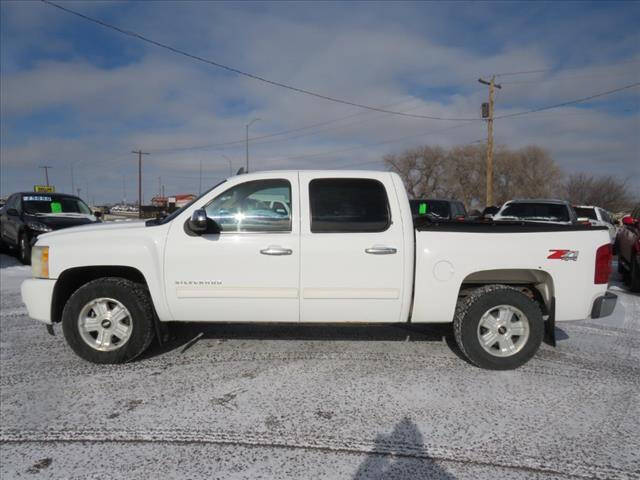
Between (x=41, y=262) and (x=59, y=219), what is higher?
(x=59, y=219)

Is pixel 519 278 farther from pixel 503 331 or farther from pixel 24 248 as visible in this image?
pixel 24 248

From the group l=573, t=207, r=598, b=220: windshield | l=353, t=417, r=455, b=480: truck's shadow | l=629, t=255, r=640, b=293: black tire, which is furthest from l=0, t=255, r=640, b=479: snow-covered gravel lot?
l=573, t=207, r=598, b=220: windshield

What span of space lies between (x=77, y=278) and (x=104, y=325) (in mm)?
600

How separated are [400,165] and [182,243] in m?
61.2

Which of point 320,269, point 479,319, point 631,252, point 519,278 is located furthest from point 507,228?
point 631,252

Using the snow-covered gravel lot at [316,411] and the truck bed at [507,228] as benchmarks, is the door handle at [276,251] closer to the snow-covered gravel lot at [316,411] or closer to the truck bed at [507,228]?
the snow-covered gravel lot at [316,411]

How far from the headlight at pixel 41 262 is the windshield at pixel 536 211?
33.8ft

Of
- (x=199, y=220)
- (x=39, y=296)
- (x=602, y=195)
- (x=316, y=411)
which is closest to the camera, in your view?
(x=316, y=411)

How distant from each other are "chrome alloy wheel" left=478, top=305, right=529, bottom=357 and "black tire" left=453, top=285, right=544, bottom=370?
38mm

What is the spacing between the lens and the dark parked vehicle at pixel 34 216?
35.5 ft

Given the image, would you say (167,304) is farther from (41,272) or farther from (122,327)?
(41,272)

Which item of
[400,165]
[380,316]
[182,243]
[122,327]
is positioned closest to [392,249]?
[380,316]

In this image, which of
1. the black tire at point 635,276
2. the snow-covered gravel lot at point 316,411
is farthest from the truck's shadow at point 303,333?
the black tire at point 635,276

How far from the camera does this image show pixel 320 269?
416 centimetres
